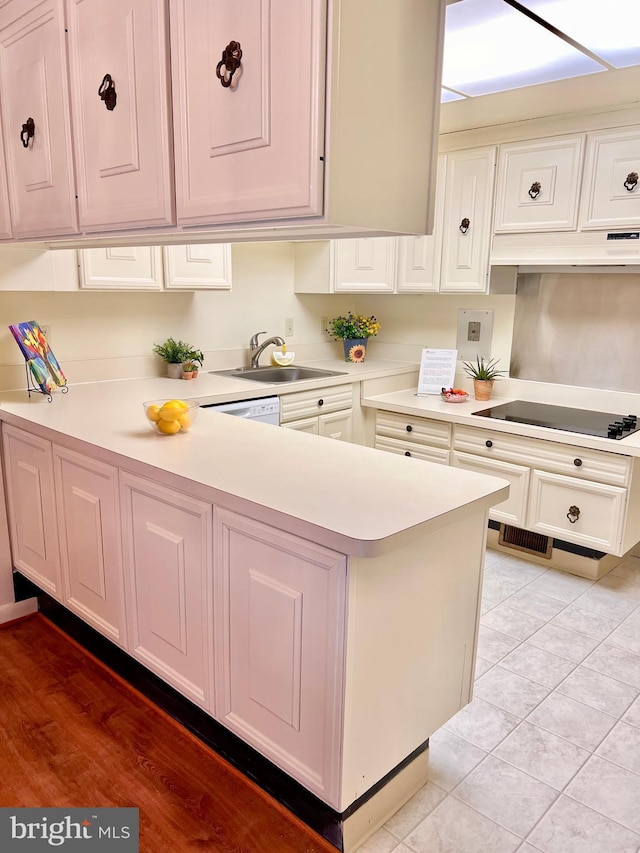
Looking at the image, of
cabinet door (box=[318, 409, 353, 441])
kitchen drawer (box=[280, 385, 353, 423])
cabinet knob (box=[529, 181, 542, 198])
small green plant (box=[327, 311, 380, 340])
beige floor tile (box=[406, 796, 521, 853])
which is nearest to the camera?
beige floor tile (box=[406, 796, 521, 853])

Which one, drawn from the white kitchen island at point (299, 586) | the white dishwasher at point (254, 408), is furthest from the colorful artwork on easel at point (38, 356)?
the white dishwasher at point (254, 408)

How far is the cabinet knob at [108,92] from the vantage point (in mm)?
1874

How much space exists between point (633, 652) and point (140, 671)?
2.03 metres

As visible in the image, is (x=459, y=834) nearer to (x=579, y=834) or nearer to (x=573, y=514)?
(x=579, y=834)

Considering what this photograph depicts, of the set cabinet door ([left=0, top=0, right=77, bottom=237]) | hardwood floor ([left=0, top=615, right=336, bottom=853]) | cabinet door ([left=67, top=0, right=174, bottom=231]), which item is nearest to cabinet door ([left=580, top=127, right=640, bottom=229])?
cabinet door ([left=67, top=0, right=174, bottom=231])

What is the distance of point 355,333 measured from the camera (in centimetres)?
434

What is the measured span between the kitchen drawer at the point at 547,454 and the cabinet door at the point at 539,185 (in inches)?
44.9

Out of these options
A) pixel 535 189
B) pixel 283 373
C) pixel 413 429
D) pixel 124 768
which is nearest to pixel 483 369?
pixel 413 429

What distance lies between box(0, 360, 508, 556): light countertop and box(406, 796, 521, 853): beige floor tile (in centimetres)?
91

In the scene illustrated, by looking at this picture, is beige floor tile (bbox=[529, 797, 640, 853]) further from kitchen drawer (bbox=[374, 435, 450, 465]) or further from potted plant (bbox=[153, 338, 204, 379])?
potted plant (bbox=[153, 338, 204, 379])

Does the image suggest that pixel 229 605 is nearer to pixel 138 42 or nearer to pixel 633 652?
pixel 138 42

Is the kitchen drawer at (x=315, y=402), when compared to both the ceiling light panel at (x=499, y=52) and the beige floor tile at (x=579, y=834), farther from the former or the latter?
the beige floor tile at (x=579, y=834)

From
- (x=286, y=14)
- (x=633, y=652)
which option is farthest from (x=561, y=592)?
(x=286, y=14)

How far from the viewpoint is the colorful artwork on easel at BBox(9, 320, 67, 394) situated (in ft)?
8.38
